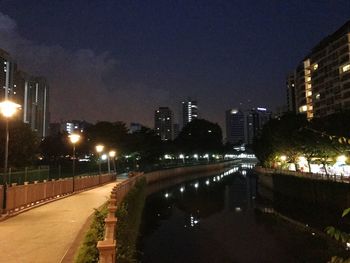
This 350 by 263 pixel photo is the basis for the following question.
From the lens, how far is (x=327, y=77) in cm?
8656

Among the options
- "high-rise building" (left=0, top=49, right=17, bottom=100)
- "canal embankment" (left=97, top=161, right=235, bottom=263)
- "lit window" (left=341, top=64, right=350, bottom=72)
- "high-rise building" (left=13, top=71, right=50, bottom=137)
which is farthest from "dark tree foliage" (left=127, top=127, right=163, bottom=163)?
"high-rise building" (left=13, top=71, right=50, bottom=137)

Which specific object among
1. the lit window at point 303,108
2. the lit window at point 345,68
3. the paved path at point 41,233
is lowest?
the paved path at point 41,233

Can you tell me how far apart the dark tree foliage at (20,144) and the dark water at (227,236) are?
1508cm

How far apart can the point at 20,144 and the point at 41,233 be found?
31829 millimetres

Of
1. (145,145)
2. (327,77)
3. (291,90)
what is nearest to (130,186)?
(145,145)

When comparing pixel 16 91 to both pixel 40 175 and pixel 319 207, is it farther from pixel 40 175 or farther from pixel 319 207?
pixel 319 207

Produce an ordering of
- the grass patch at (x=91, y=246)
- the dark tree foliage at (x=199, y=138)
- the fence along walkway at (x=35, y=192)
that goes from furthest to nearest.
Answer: the dark tree foliage at (x=199, y=138) < the fence along walkway at (x=35, y=192) < the grass patch at (x=91, y=246)

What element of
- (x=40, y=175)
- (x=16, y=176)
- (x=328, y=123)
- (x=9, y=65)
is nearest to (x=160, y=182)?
(x=328, y=123)

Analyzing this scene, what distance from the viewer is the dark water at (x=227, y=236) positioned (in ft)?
69.2

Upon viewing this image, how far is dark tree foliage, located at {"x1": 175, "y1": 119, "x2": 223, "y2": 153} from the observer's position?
11719 cm

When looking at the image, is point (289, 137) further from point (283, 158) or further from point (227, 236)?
point (227, 236)

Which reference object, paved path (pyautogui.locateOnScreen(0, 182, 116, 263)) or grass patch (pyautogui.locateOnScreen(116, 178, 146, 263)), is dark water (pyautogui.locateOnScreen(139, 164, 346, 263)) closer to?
grass patch (pyautogui.locateOnScreen(116, 178, 146, 263))

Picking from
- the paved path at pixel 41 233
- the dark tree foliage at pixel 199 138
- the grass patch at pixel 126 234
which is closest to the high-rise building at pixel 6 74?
the dark tree foliage at pixel 199 138

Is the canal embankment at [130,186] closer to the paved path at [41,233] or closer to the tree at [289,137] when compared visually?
the paved path at [41,233]
